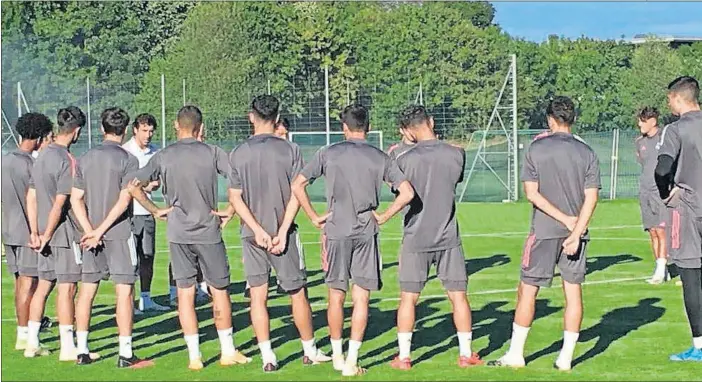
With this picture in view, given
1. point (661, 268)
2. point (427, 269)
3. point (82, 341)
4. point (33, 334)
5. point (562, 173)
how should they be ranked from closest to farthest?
point (562, 173)
point (427, 269)
point (82, 341)
point (33, 334)
point (661, 268)

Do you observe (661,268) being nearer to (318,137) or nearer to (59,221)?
(59,221)

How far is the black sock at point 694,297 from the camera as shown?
9.49 m

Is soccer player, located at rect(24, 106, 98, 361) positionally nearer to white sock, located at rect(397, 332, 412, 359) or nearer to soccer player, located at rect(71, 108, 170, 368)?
soccer player, located at rect(71, 108, 170, 368)

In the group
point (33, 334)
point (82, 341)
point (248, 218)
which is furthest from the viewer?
point (33, 334)

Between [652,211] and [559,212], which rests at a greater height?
[559,212]

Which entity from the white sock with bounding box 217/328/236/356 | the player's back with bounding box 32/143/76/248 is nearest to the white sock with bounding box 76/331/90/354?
the player's back with bounding box 32/143/76/248

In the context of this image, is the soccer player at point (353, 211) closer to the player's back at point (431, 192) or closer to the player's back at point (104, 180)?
the player's back at point (431, 192)

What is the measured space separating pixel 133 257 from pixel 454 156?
2.82m

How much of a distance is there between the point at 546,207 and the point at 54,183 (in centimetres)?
431

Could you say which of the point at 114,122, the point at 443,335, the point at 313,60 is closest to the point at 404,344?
the point at 443,335

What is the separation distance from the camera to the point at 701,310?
31.1 feet

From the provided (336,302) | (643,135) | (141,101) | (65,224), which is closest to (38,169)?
(65,224)

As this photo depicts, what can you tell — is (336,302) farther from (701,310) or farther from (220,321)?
(701,310)

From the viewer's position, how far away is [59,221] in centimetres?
995
